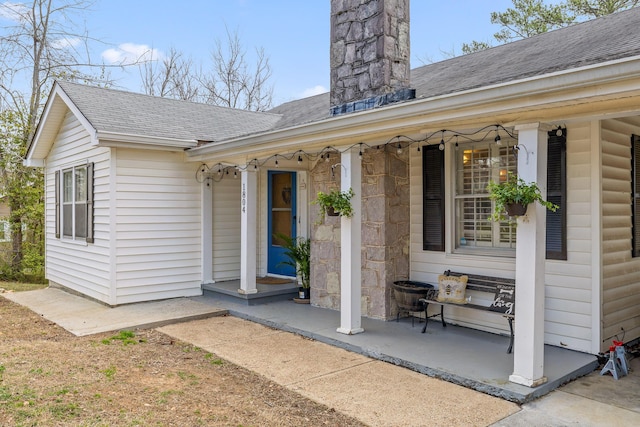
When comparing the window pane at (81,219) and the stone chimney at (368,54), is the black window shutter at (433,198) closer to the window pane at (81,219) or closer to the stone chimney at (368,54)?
the stone chimney at (368,54)

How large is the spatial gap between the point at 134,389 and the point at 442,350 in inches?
108

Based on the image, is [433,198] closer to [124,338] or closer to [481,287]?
[481,287]

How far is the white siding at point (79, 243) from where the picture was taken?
6996 millimetres

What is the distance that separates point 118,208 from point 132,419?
4.24 meters

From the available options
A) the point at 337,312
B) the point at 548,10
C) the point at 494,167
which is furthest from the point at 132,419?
the point at 548,10

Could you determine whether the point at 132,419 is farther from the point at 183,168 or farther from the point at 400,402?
the point at 183,168

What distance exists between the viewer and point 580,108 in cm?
338

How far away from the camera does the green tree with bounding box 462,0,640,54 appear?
45.7 feet

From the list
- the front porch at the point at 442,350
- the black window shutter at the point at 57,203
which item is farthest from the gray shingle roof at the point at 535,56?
the black window shutter at the point at 57,203

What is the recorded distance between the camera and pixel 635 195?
4.91m

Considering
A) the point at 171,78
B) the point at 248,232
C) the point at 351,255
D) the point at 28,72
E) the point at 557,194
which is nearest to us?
the point at 557,194

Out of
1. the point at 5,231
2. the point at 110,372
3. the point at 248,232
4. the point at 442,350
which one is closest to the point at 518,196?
the point at 442,350

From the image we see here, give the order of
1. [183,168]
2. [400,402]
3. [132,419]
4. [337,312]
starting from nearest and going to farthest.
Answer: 1. [132,419]
2. [400,402]
3. [337,312]
4. [183,168]

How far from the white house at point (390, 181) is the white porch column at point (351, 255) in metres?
0.02
